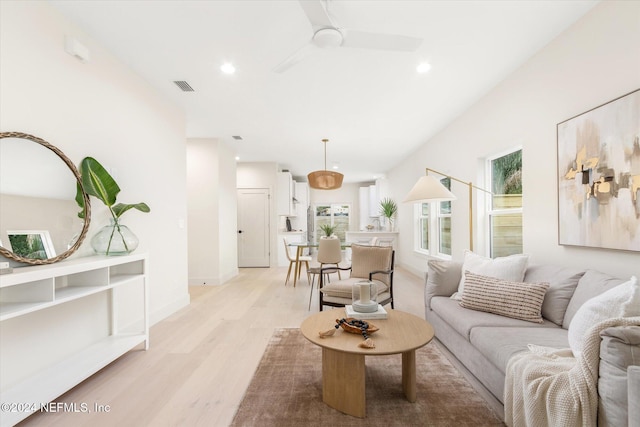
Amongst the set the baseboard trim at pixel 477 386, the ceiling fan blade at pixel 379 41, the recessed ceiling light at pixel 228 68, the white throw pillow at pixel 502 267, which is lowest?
the baseboard trim at pixel 477 386

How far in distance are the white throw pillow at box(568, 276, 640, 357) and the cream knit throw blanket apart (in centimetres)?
12

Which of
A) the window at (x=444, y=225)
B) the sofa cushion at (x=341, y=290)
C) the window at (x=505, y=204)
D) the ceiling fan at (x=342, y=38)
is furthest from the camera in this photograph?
the window at (x=444, y=225)

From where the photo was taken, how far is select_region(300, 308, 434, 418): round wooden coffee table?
1.73 m

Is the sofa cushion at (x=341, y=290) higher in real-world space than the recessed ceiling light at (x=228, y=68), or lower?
lower

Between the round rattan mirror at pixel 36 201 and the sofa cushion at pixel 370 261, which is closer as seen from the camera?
the round rattan mirror at pixel 36 201

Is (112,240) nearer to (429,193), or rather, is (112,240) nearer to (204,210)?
(204,210)

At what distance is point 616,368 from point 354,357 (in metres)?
1.16

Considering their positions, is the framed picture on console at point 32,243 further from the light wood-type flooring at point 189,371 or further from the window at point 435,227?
the window at point 435,227

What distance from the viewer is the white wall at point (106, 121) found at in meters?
1.98

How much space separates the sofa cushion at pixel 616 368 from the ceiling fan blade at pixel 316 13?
2.14 meters

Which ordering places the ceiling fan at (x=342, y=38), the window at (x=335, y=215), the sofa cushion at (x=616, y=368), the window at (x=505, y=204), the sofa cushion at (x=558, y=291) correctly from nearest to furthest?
the sofa cushion at (x=616, y=368)
the ceiling fan at (x=342, y=38)
the sofa cushion at (x=558, y=291)
the window at (x=505, y=204)
the window at (x=335, y=215)

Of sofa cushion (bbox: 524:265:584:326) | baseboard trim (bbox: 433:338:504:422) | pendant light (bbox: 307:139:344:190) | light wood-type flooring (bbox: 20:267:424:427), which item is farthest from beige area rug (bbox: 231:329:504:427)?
pendant light (bbox: 307:139:344:190)

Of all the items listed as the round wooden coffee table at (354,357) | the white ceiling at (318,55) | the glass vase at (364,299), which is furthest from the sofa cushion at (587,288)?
the white ceiling at (318,55)

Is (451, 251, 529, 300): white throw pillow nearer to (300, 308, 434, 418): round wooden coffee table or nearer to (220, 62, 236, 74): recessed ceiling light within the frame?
(300, 308, 434, 418): round wooden coffee table
